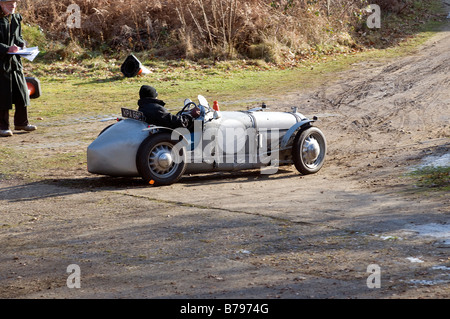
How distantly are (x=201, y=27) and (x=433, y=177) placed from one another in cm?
1402

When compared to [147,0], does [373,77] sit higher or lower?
lower

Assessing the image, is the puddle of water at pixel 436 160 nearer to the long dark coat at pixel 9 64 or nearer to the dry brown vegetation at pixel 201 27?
the long dark coat at pixel 9 64

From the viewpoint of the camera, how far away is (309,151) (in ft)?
36.3

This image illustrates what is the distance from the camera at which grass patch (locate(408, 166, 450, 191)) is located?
9.42 metres

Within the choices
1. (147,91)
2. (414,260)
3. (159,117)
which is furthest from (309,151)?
(414,260)

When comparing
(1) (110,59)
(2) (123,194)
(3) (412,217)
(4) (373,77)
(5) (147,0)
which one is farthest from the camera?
(5) (147,0)

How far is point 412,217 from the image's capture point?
7836 millimetres

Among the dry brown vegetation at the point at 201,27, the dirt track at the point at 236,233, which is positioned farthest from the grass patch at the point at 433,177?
the dry brown vegetation at the point at 201,27

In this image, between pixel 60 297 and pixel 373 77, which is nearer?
pixel 60 297

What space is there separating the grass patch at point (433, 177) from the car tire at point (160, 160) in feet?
10.9

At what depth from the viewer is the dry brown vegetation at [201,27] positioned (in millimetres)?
22125
